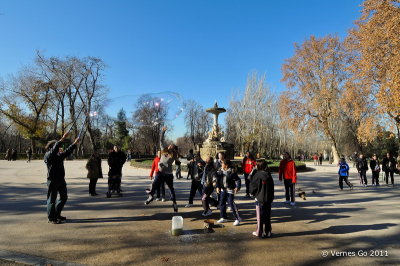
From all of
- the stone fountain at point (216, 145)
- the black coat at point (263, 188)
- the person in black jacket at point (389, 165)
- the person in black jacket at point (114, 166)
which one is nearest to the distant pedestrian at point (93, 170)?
the person in black jacket at point (114, 166)

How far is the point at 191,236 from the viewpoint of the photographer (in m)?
4.71

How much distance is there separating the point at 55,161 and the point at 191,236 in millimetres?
3619

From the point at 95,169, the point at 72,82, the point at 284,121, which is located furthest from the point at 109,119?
the point at 95,169

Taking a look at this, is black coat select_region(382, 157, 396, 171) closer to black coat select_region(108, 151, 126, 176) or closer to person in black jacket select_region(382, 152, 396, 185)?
person in black jacket select_region(382, 152, 396, 185)

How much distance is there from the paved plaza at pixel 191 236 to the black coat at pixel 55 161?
1084 millimetres

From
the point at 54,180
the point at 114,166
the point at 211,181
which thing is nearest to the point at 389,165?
the point at 211,181

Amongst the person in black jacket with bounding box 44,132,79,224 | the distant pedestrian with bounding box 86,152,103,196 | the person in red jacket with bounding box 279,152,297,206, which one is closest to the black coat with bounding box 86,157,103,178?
the distant pedestrian with bounding box 86,152,103,196

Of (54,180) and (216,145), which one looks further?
(216,145)

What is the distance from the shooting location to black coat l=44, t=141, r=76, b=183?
5.39m

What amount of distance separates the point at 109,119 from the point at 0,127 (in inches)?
1029

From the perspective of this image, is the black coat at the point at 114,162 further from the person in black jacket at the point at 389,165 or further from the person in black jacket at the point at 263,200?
the person in black jacket at the point at 389,165

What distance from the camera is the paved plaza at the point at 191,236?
3.70 meters

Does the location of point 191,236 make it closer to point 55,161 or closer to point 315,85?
point 55,161


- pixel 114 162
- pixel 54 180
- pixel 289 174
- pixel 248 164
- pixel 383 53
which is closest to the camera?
pixel 54 180
